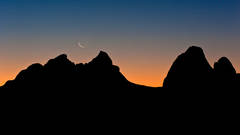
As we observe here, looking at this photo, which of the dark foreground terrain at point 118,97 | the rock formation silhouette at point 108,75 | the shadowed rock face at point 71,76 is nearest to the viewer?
the dark foreground terrain at point 118,97

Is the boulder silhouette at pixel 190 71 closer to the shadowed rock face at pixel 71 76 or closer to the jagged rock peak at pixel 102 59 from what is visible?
the shadowed rock face at pixel 71 76

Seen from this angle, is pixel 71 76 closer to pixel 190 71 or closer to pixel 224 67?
pixel 190 71

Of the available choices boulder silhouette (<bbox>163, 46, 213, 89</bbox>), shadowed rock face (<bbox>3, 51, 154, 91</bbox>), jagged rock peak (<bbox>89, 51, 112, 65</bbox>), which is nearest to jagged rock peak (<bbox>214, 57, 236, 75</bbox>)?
boulder silhouette (<bbox>163, 46, 213, 89</bbox>)

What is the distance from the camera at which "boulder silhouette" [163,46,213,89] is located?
87.6 meters

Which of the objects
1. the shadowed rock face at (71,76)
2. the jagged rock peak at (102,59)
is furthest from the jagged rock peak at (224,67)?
the jagged rock peak at (102,59)

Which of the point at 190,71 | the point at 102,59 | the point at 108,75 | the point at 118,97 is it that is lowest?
the point at 118,97

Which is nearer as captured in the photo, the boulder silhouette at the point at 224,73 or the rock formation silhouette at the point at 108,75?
the boulder silhouette at the point at 224,73

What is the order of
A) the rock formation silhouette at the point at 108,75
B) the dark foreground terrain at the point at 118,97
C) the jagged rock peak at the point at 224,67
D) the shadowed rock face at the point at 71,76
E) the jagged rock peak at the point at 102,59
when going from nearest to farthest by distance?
the dark foreground terrain at the point at 118,97 → the rock formation silhouette at the point at 108,75 → the jagged rock peak at the point at 224,67 → the shadowed rock face at the point at 71,76 → the jagged rock peak at the point at 102,59

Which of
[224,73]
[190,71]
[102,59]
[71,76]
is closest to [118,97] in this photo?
[102,59]

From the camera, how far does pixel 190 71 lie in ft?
295

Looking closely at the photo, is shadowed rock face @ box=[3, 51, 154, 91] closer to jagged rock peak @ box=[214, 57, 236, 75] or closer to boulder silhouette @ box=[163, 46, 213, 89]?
boulder silhouette @ box=[163, 46, 213, 89]

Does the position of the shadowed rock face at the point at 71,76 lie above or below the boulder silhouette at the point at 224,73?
above

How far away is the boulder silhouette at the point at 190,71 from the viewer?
8756 centimetres

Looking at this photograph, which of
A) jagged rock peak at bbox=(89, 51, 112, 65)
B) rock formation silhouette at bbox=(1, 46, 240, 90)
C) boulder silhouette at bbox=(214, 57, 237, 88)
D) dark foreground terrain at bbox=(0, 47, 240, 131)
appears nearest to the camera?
dark foreground terrain at bbox=(0, 47, 240, 131)
